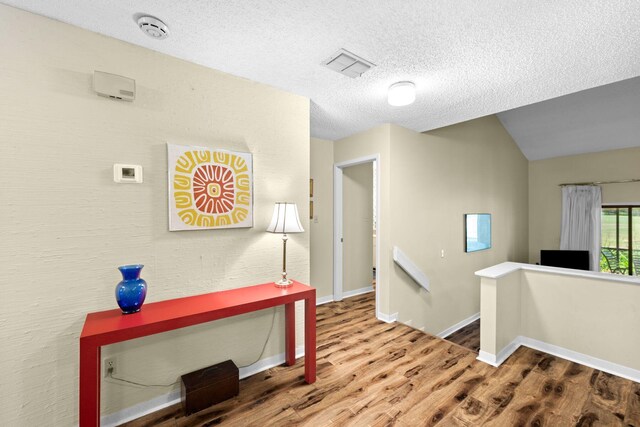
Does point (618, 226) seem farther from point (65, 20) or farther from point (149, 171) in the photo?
point (65, 20)

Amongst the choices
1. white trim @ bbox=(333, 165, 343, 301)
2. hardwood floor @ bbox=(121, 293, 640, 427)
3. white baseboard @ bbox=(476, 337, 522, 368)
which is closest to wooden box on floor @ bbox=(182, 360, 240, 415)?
hardwood floor @ bbox=(121, 293, 640, 427)

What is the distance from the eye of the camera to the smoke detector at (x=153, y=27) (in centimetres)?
161

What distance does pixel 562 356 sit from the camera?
2717 mm

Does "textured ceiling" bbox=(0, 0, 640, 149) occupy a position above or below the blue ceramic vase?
above

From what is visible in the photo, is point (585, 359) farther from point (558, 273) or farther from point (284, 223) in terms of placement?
point (284, 223)

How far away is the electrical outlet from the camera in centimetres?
175

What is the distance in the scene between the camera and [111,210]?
70.1 inches

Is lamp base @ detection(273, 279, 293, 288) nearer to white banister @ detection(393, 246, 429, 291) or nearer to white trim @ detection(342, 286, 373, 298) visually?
white banister @ detection(393, 246, 429, 291)

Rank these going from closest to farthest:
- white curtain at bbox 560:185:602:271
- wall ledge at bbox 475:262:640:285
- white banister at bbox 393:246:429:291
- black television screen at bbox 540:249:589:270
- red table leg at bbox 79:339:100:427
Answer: red table leg at bbox 79:339:100:427
wall ledge at bbox 475:262:640:285
white banister at bbox 393:246:429:291
black television screen at bbox 540:249:589:270
white curtain at bbox 560:185:602:271

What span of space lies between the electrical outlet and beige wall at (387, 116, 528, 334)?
106 inches

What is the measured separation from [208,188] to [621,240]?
22.2 feet

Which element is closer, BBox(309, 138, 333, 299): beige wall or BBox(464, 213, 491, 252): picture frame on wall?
BBox(309, 138, 333, 299): beige wall

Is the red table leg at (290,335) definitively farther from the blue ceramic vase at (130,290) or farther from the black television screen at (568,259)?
the black television screen at (568,259)

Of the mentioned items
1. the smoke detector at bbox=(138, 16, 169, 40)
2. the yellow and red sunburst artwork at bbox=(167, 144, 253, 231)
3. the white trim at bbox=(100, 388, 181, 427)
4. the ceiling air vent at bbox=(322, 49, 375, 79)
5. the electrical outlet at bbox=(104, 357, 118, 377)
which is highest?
the smoke detector at bbox=(138, 16, 169, 40)
